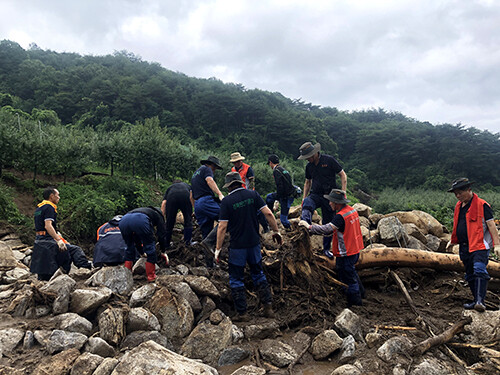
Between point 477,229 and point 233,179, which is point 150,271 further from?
point 477,229

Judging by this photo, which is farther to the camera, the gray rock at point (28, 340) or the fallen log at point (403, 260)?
the fallen log at point (403, 260)

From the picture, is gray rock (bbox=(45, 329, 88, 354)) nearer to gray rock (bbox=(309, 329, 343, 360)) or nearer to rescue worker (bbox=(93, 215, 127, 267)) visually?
rescue worker (bbox=(93, 215, 127, 267))

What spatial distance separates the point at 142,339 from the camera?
140 inches

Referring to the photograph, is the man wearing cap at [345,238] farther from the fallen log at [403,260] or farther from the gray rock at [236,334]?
the gray rock at [236,334]

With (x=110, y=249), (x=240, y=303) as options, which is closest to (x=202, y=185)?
(x=110, y=249)

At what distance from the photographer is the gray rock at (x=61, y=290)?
375 centimetres

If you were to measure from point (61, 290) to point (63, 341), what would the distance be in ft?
2.61

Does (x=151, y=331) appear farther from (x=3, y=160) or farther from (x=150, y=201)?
(x=3, y=160)

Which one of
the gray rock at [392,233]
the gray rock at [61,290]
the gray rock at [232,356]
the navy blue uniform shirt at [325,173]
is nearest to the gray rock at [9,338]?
the gray rock at [61,290]

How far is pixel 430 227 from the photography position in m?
7.95

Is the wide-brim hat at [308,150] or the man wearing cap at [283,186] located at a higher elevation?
the wide-brim hat at [308,150]

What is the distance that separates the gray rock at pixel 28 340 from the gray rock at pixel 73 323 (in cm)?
26

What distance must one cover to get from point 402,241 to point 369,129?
46.2m

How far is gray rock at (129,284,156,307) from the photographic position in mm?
4055
